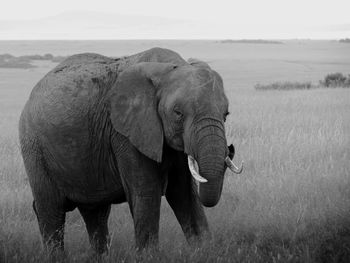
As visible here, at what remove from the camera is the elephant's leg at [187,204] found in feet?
19.4

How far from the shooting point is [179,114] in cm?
522

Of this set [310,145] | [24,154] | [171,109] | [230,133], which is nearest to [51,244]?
Result: [24,154]

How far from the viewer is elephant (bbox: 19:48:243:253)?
202 inches

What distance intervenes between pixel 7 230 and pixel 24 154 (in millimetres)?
736

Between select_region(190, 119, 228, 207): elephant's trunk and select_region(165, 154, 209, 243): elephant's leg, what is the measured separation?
920 mm

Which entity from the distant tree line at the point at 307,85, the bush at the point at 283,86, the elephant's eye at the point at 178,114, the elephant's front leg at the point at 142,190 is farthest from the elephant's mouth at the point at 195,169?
A: the bush at the point at 283,86

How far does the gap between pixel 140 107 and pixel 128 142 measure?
332 millimetres

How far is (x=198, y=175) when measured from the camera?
489 centimetres

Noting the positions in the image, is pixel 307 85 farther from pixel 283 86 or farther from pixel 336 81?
pixel 336 81

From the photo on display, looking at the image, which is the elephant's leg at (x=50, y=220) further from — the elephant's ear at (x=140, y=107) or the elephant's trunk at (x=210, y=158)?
the elephant's trunk at (x=210, y=158)

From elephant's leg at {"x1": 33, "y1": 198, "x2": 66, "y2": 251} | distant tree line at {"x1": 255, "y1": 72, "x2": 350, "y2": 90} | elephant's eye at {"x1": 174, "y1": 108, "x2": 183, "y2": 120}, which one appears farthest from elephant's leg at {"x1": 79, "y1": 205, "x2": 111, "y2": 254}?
distant tree line at {"x1": 255, "y1": 72, "x2": 350, "y2": 90}

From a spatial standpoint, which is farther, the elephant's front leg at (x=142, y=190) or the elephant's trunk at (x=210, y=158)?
the elephant's front leg at (x=142, y=190)

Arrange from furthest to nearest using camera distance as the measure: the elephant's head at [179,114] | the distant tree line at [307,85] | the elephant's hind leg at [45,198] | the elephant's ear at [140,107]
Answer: the distant tree line at [307,85], the elephant's hind leg at [45,198], the elephant's ear at [140,107], the elephant's head at [179,114]

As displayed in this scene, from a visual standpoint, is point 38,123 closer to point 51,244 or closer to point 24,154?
point 24,154
